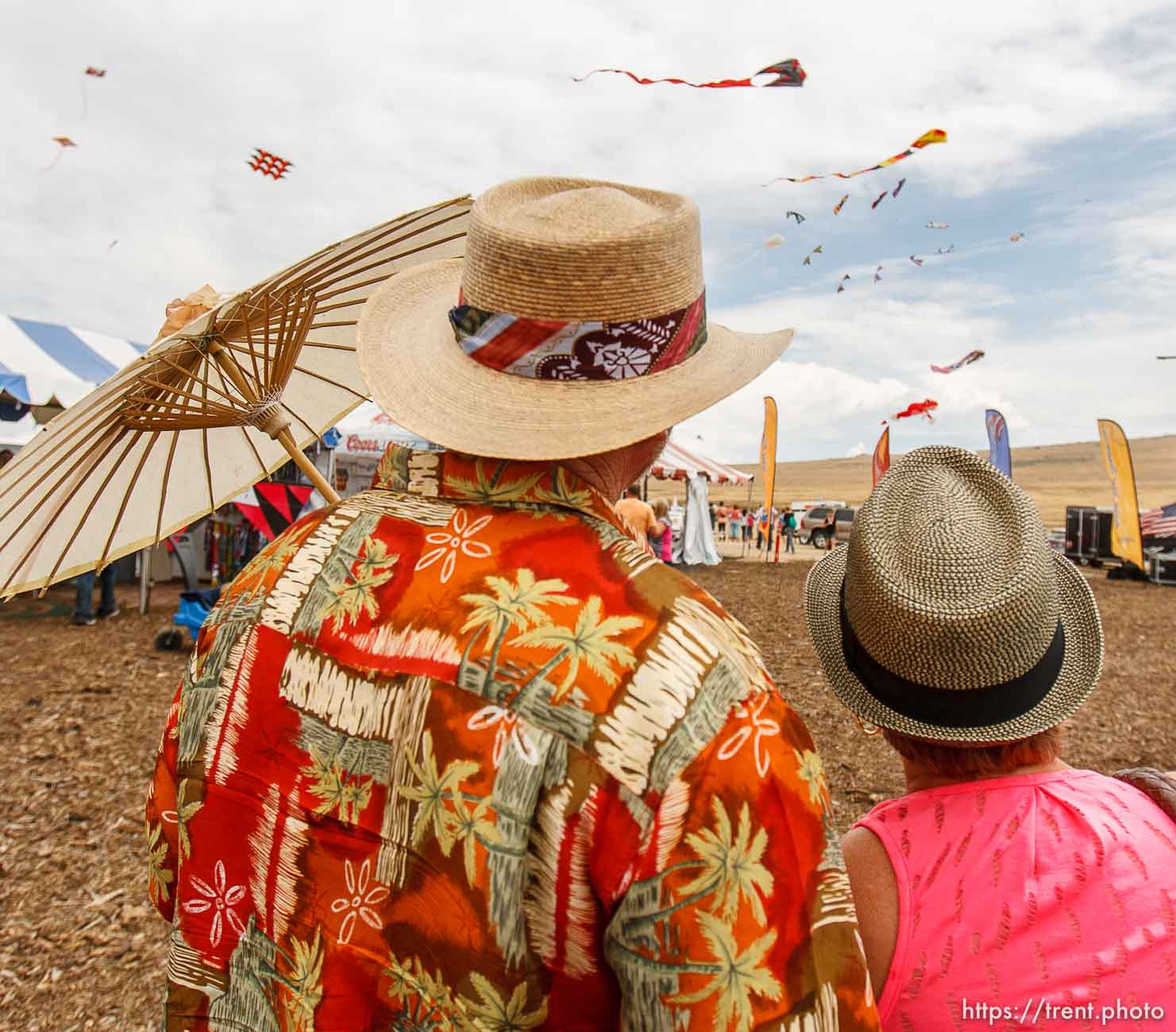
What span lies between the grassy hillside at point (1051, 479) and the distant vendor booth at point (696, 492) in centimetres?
3906

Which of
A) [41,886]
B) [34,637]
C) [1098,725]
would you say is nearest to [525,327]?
[41,886]

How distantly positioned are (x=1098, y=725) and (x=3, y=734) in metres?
7.69

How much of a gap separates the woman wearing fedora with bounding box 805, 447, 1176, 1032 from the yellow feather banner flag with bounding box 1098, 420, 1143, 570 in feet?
52.0

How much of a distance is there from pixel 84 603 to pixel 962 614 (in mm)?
10183

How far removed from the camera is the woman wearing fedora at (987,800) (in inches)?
47.6

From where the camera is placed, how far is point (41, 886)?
12.0 ft

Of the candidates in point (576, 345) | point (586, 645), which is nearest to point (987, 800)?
point (586, 645)

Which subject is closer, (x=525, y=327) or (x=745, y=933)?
(x=745, y=933)

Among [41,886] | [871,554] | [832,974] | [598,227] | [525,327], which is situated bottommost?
[41,886]

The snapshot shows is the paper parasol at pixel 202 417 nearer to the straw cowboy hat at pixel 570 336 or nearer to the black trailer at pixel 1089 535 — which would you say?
the straw cowboy hat at pixel 570 336

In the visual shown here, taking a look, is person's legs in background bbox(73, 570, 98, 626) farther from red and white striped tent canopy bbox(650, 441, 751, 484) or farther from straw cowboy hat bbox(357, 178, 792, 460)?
red and white striped tent canopy bbox(650, 441, 751, 484)

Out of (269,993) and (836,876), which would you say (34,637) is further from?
(836,876)

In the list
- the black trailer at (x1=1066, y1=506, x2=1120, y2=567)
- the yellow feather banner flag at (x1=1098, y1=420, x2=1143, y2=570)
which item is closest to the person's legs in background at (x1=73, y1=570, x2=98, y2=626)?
the yellow feather banner flag at (x1=1098, y1=420, x2=1143, y2=570)

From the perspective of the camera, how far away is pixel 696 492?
20.8 m
